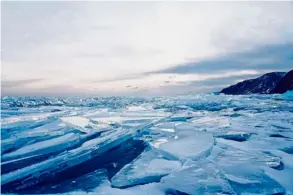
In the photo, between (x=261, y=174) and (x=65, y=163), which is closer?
(x=261, y=174)

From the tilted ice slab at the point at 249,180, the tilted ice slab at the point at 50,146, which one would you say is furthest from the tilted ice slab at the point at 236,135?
the tilted ice slab at the point at 50,146

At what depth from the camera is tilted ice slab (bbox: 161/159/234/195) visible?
2.66 m

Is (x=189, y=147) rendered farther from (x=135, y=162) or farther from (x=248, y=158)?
(x=135, y=162)

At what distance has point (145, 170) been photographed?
3.29 m

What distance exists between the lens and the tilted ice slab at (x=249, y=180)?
269 centimetres

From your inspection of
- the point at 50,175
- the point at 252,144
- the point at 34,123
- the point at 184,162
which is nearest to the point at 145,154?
the point at 184,162

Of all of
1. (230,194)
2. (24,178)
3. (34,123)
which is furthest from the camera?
(34,123)

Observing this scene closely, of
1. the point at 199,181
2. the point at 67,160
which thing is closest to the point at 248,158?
the point at 199,181

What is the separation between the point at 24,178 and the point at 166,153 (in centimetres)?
220

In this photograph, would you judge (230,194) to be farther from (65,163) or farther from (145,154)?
(65,163)

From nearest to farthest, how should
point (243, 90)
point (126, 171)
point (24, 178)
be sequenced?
point (24, 178) < point (126, 171) < point (243, 90)

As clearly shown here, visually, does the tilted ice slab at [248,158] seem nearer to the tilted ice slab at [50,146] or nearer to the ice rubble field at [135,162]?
the ice rubble field at [135,162]

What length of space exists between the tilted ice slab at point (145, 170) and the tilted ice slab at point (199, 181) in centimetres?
19

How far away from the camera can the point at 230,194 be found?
100 inches
